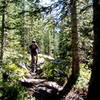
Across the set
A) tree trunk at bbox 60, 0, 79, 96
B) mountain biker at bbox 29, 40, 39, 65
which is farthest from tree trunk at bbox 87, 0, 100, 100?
Result: mountain biker at bbox 29, 40, 39, 65

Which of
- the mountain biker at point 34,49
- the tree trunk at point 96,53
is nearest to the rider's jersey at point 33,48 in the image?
the mountain biker at point 34,49

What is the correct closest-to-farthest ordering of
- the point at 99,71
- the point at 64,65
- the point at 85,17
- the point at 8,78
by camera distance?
the point at 99,71, the point at 8,78, the point at 85,17, the point at 64,65

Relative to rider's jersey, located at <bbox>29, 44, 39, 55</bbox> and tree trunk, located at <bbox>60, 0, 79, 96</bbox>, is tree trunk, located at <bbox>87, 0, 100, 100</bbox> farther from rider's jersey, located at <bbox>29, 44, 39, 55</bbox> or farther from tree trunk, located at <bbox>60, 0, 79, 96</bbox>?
rider's jersey, located at <bbox>29, 44, 39, 55</bbox>

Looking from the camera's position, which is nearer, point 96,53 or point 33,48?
point 96,53

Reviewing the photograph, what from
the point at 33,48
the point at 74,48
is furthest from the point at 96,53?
the point at 33,48

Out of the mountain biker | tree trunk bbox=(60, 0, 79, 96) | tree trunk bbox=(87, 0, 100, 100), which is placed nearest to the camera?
tree trunk bbox=(87, 0, 100, 100)

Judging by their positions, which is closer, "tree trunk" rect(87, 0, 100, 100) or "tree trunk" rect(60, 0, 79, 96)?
"tree trunk" rect(87, 0, 100, 100)

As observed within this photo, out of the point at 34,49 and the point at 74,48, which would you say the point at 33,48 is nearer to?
the point at 34,49

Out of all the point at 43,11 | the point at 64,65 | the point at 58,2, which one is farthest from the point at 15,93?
the point at 64,65

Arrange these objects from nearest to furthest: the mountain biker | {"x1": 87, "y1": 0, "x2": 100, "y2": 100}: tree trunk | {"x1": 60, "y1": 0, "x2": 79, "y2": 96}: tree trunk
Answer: {"x1": 87, "y1": 0, "x2": 100, "y2": 100}: tree trunk → {"x1": 60, "y1": 0, "x2": 79, "y2": 96}: tree trunk → the mountain biker

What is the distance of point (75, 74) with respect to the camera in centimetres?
1249

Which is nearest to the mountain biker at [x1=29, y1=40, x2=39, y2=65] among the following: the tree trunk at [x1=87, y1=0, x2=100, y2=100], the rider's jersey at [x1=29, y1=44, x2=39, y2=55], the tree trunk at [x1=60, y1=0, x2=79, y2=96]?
the rider's jersey at [x1=29, y1=44, x2=39, y2=55]

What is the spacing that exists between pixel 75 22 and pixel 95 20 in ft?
14.4

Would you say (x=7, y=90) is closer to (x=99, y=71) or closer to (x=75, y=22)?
(x=99, y=71)
